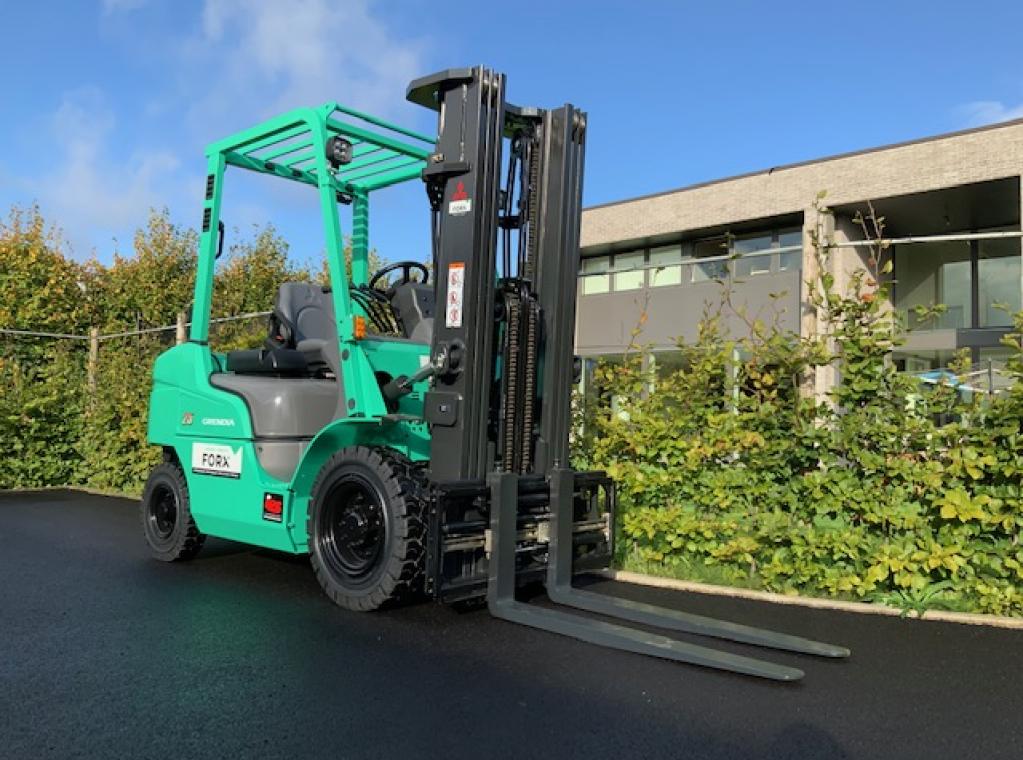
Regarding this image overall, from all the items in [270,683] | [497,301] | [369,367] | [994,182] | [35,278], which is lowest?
[270,683]

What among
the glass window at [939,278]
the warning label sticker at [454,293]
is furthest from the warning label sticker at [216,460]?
the glass window at [939,278]

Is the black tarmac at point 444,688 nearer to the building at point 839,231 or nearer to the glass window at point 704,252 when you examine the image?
the building at point 839,231

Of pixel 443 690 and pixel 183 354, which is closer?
pixel 443 690

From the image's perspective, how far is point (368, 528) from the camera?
518cm

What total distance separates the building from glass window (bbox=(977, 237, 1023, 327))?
3cm

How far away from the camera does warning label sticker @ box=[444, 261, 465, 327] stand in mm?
5109

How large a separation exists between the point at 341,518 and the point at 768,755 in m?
3.05

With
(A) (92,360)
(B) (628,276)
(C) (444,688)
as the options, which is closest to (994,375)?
(C) (444,688)

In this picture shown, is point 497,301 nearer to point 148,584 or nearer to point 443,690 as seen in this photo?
point 443,690

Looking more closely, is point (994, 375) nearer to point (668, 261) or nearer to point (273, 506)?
point (273, 506)

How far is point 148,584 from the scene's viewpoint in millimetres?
6223

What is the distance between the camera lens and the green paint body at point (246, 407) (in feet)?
18.3

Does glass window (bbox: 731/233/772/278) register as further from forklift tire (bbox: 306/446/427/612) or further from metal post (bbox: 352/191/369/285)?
forklift tire (bbox: 306/446/427/612)

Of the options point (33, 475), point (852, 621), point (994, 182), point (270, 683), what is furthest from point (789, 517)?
point (994, 182)
